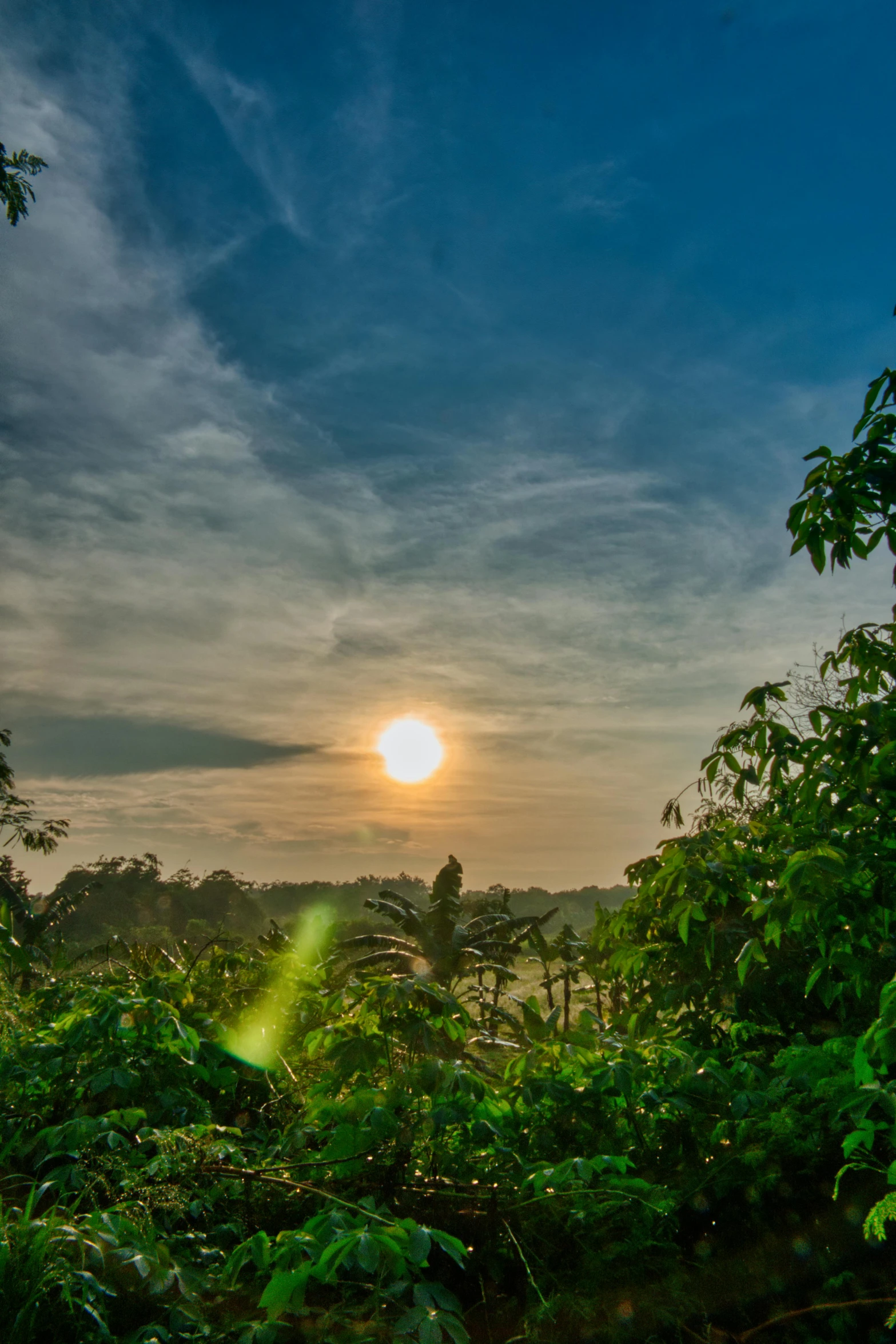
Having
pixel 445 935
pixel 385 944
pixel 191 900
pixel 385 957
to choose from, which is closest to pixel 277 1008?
pixel 385 957

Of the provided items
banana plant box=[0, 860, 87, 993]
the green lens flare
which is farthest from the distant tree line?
the green lens flare

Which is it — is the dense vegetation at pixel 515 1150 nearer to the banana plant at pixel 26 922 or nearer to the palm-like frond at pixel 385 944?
the banana plant at pixel 26 922

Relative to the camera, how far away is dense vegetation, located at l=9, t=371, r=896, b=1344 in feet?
6.31

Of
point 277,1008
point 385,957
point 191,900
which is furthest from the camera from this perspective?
point 191,900

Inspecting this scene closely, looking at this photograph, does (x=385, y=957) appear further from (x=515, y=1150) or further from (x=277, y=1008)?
(x=515, y=1150)

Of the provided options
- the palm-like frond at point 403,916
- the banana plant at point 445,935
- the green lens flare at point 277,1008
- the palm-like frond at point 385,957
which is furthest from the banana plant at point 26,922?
the banana plant at point 445,935

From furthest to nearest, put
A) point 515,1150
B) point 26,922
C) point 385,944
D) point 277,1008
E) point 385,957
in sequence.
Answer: point 26,922 < point 385,944 < point 385,957 < point 277,1008 < point 515,1150

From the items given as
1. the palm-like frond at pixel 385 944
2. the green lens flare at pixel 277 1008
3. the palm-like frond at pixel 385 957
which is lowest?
the palm-like frond at pixel 385 957

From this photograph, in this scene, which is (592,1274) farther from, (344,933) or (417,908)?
(344,933)

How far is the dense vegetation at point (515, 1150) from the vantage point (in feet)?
6.31

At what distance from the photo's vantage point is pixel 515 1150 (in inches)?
114

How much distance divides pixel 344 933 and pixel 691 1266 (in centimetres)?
2586

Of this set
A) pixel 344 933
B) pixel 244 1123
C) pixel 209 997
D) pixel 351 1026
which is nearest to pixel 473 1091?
pixel 351 1026

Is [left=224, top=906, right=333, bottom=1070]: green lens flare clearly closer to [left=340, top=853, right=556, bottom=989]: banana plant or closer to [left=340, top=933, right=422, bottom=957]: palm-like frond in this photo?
[left=340, top=933, right=422, bottom=957]: palm-like frond
